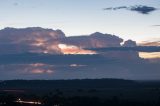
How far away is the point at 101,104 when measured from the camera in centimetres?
13075

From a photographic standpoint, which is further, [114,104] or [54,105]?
[114,104]

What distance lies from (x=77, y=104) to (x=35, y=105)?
52.6 feet

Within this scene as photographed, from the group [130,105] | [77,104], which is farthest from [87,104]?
[130,105]

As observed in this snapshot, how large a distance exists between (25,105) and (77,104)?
55.1 feet

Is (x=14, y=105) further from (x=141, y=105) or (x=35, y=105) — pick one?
(x=141, y=105)

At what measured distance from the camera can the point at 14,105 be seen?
117m

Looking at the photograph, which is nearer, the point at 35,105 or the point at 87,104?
the point at 35,105

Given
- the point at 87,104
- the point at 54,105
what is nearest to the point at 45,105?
the point at 54,105

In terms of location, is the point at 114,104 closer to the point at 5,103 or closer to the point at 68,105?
the point at 68,105

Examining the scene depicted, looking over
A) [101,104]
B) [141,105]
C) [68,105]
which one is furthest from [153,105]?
[68,105]

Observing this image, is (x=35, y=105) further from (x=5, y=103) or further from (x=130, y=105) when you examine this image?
(x=130, y=105)

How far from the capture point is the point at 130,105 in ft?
419

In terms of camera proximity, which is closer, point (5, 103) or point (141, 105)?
point (5, 103)

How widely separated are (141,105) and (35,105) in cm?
2912
